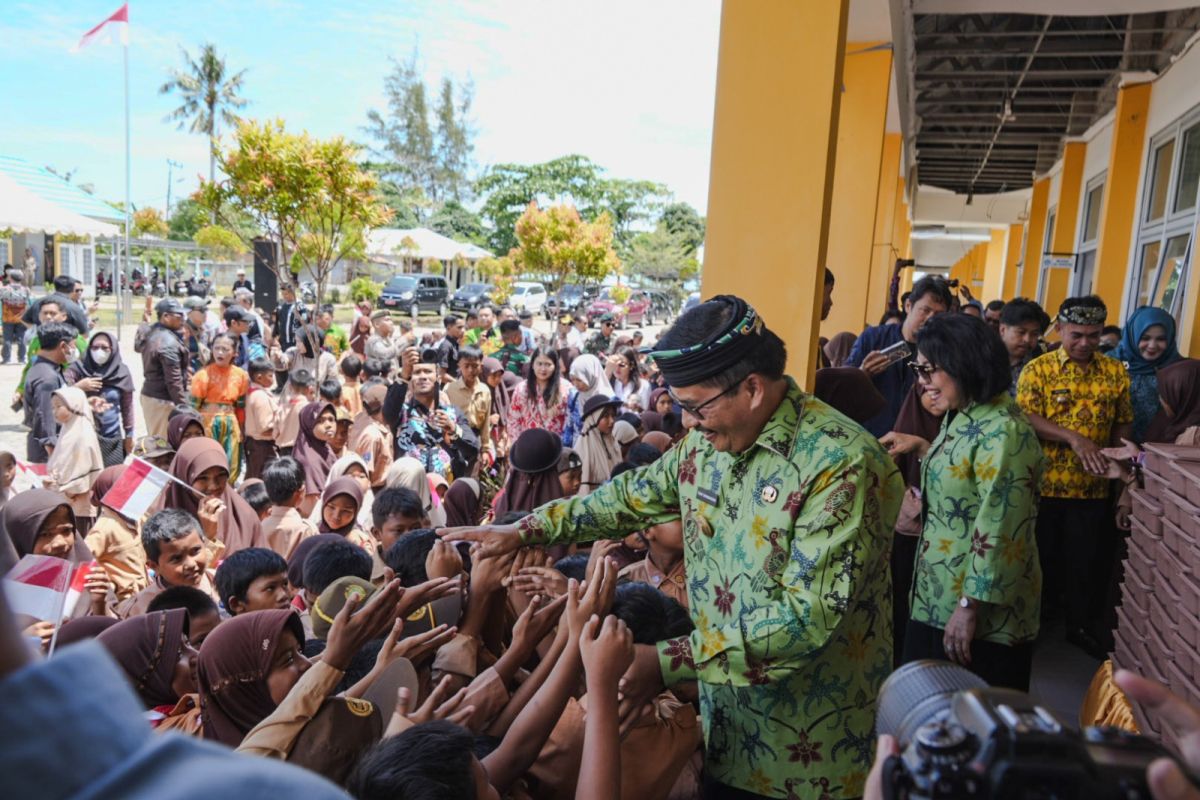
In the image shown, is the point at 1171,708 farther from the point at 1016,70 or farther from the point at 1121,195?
the point at 1016,70

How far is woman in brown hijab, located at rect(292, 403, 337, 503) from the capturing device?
584 cm

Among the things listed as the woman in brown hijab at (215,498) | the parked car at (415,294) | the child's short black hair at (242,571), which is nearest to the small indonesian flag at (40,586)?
the child's short black hair at (242,571)

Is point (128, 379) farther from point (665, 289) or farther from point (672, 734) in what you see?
point (665, 289)

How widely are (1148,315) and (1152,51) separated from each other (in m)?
4.53

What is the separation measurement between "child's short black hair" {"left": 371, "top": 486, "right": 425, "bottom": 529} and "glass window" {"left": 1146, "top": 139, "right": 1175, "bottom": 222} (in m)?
7.80

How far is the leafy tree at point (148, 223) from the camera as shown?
41500mm

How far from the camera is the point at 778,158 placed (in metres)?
3.55

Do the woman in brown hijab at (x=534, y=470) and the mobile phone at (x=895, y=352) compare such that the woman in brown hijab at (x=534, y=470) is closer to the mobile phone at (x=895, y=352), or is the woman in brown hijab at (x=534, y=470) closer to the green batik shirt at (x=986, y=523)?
the mobile phone at (x=895, y=352)

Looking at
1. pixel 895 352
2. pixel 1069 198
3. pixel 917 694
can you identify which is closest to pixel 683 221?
pixel 1069 198

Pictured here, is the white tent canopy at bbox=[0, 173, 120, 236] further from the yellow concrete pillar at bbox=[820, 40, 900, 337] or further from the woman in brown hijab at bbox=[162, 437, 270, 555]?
the yellow concrete pillar at bbox=[820, 40, 900, 337]

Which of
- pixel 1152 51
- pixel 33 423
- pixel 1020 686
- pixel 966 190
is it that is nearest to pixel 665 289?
pixel 966 190

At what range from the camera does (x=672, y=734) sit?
2000 mm

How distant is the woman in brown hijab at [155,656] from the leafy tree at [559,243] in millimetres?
16589

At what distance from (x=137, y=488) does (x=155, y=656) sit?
57.1 inches
